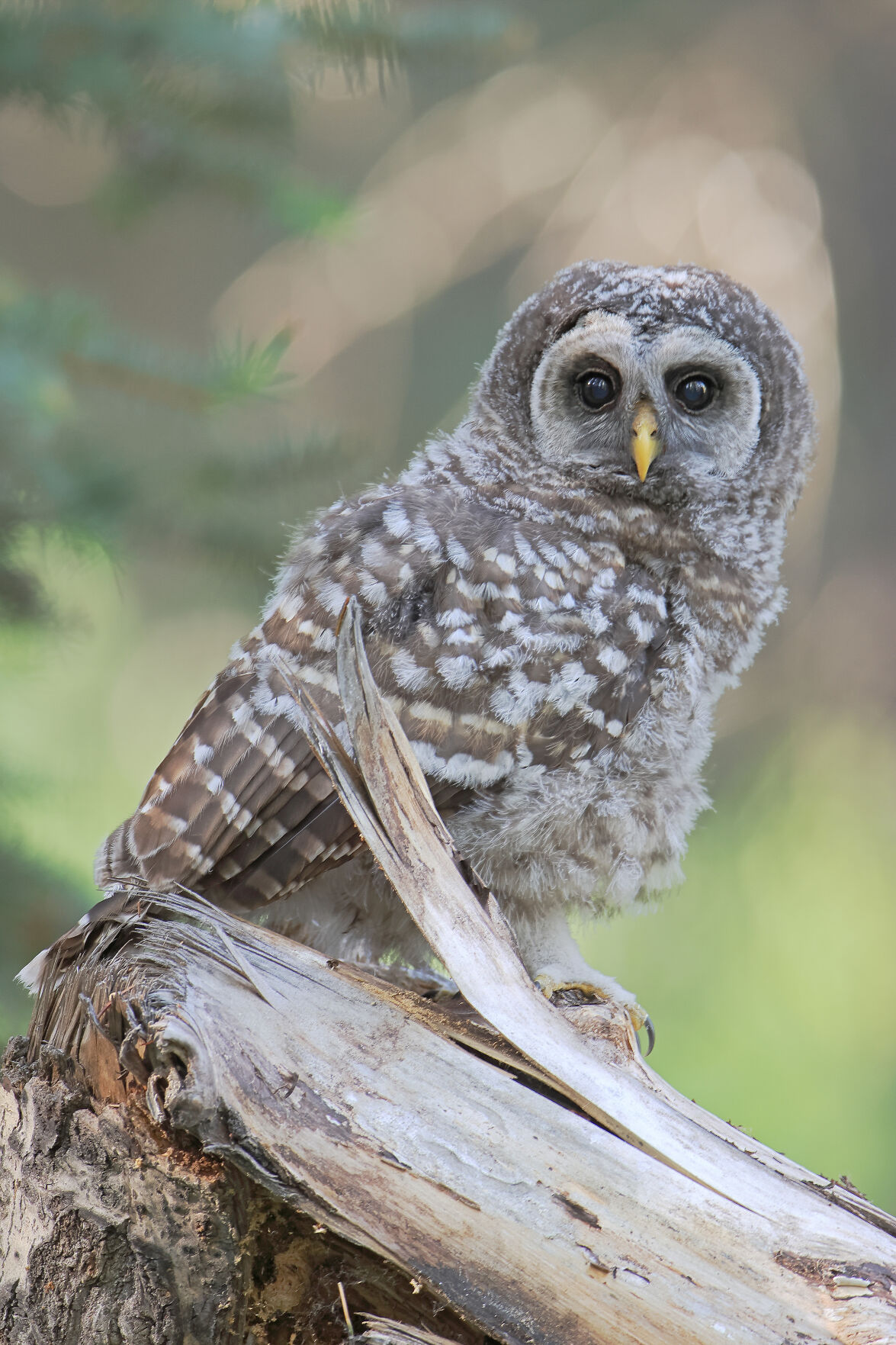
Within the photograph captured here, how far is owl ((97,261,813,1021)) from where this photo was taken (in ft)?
4.41

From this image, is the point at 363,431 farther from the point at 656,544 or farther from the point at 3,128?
the point at 3,128

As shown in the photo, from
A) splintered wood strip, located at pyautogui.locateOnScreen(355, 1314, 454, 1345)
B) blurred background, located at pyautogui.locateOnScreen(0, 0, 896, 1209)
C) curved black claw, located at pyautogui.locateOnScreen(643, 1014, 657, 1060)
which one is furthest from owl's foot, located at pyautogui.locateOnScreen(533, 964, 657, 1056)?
splintered wood strip, located at pyautogui.locateOnScreen(355, 1314, 454, 1345)

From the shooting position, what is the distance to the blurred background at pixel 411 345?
5.11ft

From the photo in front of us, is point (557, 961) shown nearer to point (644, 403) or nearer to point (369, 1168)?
point (369, 1168)

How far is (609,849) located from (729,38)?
381 cm

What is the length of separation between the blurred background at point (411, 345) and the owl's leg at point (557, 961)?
27cm

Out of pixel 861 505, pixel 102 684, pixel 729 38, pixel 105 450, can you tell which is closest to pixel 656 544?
pixel 105 450

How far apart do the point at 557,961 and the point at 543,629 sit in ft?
1.59

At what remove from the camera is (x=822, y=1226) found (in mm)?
1018

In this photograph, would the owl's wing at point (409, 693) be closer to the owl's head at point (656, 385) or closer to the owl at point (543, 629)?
the owl at point (543, 629)

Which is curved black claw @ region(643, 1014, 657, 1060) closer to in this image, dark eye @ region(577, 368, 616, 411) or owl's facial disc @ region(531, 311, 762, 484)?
owl's facial disc @ region(531, 311, 762, 484)

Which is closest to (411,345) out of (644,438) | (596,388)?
(596,388)

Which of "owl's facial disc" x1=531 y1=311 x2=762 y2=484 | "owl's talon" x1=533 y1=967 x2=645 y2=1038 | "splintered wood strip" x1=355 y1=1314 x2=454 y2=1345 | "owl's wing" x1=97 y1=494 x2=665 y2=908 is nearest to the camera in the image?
"splintered wood strip" x1=355 y1=1314 x2=454 y2=1345

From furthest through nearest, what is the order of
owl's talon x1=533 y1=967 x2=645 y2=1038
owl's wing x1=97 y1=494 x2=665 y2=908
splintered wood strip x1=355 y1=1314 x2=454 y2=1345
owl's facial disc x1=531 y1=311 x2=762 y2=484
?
owl's facial disc x1=531 y1=311 x2=762 y2=484 → owl's talon x1=533 y1=967 x2=645 y2=1038 → owl's wing x1=97 y1=494 x2=665 y2=908 → splintered wood strip x1=355 y1=1314 x2=454 y2=1345
